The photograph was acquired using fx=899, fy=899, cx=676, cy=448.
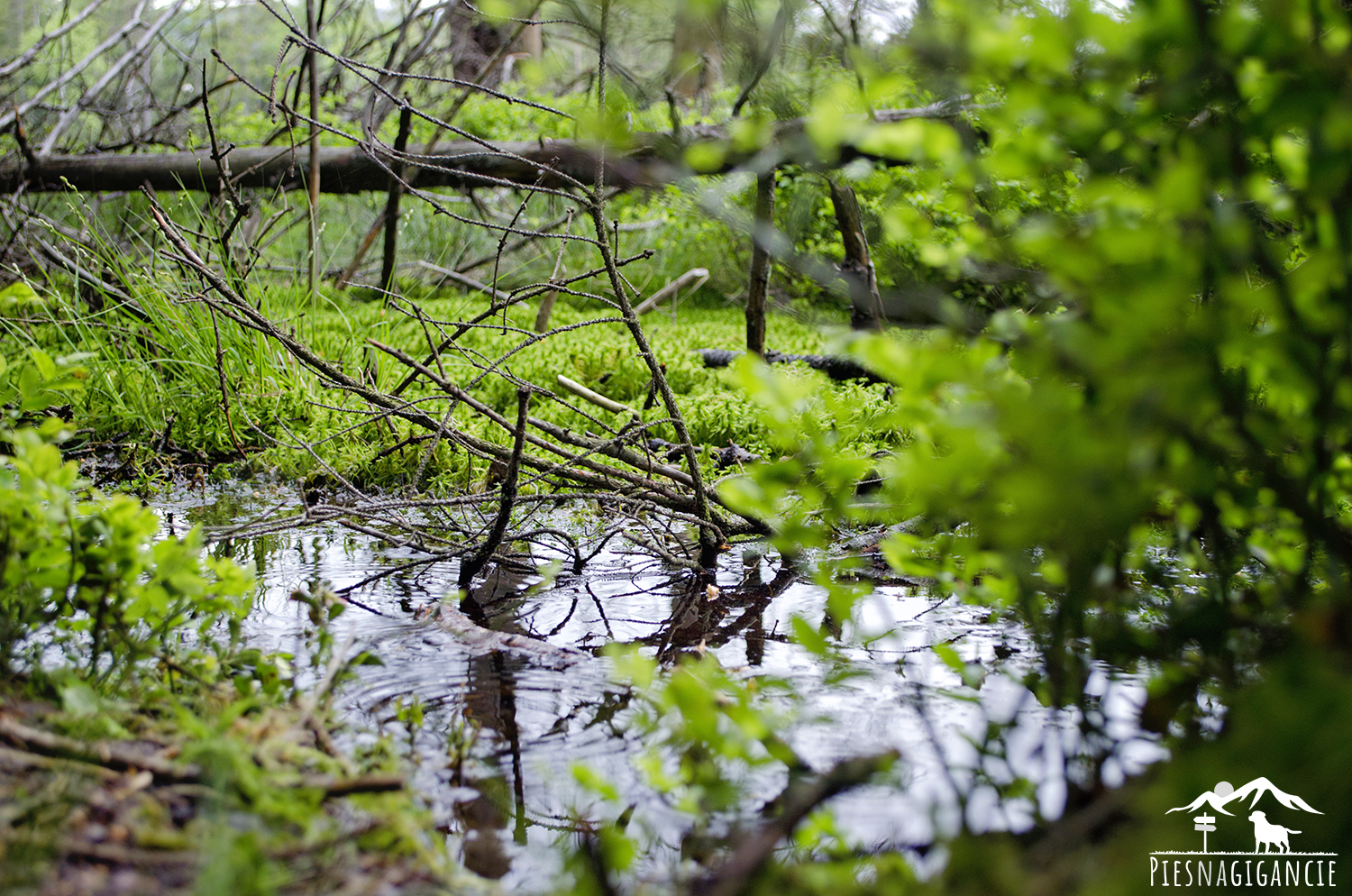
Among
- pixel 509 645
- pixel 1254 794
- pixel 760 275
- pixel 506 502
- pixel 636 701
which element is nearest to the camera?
pixel 1254 794

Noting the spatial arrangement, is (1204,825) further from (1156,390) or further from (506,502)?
(506,502)

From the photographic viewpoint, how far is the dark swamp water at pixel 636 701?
1.32m

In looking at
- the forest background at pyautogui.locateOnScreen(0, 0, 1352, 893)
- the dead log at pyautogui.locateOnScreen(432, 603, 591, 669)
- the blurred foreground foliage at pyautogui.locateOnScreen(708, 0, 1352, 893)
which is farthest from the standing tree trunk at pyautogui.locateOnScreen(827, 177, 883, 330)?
the blurred foreground foliage at pyautogui.locateOnScreen(708, 0, 1352, 893)

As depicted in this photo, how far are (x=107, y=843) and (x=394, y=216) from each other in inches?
192

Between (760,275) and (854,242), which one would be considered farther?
(854,242)

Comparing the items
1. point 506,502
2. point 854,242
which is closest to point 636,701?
point 506,502

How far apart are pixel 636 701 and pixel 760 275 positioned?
317cm

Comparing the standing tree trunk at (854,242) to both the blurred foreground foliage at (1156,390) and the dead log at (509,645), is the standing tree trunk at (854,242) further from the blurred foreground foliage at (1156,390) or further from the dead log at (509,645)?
the blurred foreground foliage at (1156,390)

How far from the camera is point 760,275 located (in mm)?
4578

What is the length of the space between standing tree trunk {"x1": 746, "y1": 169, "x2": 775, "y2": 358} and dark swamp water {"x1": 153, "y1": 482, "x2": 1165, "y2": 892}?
189cm

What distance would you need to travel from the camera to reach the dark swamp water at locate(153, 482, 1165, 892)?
1316 millimetres

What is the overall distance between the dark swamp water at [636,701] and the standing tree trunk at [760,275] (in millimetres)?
1895

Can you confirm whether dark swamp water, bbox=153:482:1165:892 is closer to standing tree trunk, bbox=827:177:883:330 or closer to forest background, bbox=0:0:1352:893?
forest background, bbox=0:0:1352:893

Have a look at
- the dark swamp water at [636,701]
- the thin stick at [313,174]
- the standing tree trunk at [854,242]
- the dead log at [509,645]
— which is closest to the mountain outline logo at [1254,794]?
the dark swamp water at [636,701]
